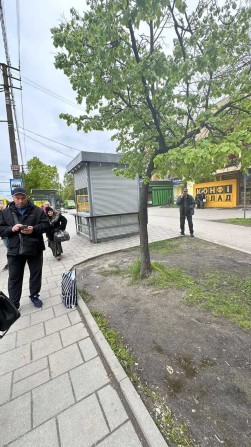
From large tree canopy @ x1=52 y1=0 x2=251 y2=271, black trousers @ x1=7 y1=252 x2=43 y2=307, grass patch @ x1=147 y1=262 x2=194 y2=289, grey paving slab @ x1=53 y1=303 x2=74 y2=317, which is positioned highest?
large tree canopy @ x1=52 y1=0 x2=251 y2=271

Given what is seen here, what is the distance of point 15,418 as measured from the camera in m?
1.54

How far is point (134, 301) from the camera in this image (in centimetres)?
322

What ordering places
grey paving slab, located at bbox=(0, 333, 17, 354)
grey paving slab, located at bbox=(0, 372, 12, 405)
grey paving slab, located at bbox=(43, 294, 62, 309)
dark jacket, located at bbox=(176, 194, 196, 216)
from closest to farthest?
grey paving slab, located at bbox=(0, 372, 12, 405)
grey paving slab, located at bbox=(0, 333, 17, 354)
grey paving slab, located at bbox=(43, 294, 62, 309)
dark jacket, located at bbox=(176, 194, 196, 216)

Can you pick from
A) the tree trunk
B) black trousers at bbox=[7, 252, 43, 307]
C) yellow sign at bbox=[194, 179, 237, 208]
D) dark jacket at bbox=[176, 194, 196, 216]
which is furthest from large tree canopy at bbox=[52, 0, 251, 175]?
yellow sign at bbox=[194, 179, 237, 208]

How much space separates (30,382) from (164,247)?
5.08 metres

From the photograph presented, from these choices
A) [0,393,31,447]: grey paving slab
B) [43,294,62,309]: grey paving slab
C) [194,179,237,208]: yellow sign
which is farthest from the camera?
[194,179,237,208]: yellow sign

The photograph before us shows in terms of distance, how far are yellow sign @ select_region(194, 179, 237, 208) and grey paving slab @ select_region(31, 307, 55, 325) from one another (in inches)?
770

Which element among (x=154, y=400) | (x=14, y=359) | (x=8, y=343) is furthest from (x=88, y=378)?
(x=8, y=343)

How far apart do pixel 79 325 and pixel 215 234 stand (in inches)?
275

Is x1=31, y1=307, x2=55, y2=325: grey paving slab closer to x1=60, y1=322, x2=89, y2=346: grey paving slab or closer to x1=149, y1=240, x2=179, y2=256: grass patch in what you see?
x1=60, y1=322, x2=89, y2=346: grey paving slab

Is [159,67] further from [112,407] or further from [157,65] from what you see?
[112,407]

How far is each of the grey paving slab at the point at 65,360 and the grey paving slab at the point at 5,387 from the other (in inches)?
15.2

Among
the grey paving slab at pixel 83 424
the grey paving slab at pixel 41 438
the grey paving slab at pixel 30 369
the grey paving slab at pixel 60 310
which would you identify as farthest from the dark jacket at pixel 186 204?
the grey paving slab at pixel 41 438

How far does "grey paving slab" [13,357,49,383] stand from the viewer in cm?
193
